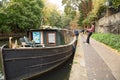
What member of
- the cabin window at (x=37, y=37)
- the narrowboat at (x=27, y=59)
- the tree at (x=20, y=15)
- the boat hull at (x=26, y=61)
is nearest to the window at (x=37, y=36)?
the cabin window at (x=37, y=37)

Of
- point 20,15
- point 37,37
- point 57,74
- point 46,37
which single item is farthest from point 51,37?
point 20,15

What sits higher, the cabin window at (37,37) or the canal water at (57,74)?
the cabin window at (37,37)

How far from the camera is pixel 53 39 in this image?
46.8 ft

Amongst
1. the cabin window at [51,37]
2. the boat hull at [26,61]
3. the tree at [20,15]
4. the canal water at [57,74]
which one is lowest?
the canal water at [57,74]

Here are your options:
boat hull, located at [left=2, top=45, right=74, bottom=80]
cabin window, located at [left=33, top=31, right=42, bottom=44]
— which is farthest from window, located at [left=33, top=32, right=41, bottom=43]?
boat hull, located at [left=2, top=45, right=74, bottom=80]

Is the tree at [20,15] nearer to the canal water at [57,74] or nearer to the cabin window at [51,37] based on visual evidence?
the cabin window at [51,37]

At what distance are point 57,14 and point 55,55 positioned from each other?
205ft

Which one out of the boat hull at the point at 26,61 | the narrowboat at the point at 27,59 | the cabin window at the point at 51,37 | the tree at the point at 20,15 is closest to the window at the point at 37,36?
the cabin window at the point at 51,37

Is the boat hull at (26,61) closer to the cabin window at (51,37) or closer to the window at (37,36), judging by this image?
the cabin window at (51,37)

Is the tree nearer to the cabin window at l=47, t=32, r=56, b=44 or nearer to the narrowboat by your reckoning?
the cabin window at l=47, t=32, r=56, b=44

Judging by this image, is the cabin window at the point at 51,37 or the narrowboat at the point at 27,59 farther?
the cabin window at the point at 51,37

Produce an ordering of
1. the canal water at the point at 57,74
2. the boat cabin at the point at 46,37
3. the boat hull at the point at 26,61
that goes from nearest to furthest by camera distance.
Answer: the boat hull at the point at 26,61
the canal water at the point at 57,74
the boat cabin at the point at 46,37

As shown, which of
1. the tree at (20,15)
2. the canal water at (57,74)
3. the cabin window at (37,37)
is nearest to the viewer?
the canal water at (57,74)

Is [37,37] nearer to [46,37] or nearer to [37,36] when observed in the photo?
[37,36]
